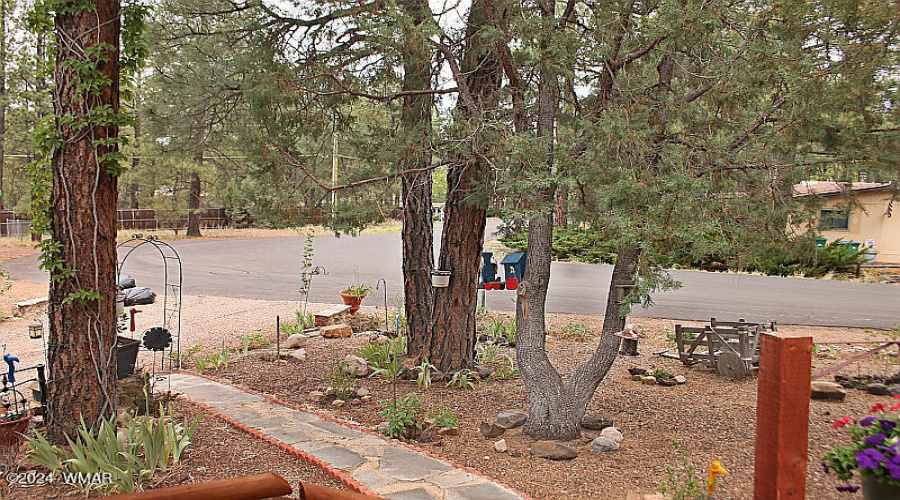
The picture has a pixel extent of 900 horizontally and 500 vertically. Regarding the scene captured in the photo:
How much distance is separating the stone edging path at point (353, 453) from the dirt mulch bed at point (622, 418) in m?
0.36

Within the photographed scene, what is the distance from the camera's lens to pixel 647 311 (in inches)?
465

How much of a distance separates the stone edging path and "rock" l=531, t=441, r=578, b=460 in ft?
2.43

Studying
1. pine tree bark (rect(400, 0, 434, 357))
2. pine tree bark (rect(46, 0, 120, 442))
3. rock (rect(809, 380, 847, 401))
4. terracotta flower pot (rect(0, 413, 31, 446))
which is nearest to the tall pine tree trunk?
pine tree bark (rect(400, 0, 434, 357))

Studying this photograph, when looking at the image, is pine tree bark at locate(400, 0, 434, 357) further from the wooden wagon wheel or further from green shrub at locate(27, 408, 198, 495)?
the wooden wagon wheel

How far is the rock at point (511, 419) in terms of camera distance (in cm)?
525

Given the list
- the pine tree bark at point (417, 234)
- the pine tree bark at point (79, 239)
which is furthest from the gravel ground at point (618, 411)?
the pine tree bark at point (79, 239)

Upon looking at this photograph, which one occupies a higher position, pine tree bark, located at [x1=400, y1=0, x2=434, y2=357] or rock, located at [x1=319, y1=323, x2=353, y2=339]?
pine tree bark, located at [x1=400, y1=0, x2=434, y2=357]

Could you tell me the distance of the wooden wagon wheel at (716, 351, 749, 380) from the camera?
6.81 meters

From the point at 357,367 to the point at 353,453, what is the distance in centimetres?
284

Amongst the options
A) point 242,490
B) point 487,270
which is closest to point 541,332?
point 487,270

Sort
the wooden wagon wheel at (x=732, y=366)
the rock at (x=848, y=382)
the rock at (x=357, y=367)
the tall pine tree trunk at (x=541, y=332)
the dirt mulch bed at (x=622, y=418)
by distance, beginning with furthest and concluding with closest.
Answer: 1. the rock at (x=357, y=367)
2. the wooden wagon wheel at (x=732, y=366)
3. the rock at (x=848, y=382)
4. the tall pine tree trunk at (x=541, y=332)
5. the dirt mulch bed at (x=622, y=418)

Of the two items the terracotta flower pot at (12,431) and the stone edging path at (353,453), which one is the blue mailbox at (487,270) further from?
the terracotta flower pot at (12,431)

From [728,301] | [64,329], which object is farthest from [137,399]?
[728,301]

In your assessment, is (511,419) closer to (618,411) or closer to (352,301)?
(618,411)
